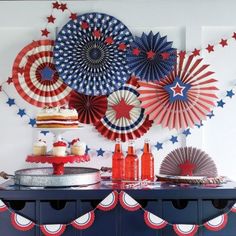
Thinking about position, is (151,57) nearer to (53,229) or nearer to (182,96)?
(182,96)

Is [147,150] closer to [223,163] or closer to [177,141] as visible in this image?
[177,141]

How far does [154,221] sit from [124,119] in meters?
0.91

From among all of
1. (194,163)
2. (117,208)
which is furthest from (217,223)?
(117,208)

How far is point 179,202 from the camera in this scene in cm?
253

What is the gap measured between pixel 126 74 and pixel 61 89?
485 mm

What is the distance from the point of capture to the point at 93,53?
305 cm

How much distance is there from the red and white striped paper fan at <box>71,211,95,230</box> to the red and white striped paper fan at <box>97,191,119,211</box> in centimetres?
7

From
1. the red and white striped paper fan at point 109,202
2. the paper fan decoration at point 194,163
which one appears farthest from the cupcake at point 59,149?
the paper fan decoration at point 194,163

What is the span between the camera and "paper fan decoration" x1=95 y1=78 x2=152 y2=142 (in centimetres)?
304

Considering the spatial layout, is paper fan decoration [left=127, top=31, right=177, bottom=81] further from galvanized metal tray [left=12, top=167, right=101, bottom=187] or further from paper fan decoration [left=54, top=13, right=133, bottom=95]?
galvanized metal tray [left=12, top=167, right=101, bottom=187]

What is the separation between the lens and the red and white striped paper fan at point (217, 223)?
7.79 feet

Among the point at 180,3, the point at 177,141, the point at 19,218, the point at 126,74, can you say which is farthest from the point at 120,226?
the point at 180,3

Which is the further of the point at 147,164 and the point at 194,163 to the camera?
the point at 147,164

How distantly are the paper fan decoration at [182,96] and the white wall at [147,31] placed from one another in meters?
0.09
